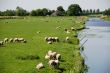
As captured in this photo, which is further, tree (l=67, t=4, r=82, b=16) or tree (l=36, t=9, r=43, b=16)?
tree (l=67, t=4, r=82, b=16)

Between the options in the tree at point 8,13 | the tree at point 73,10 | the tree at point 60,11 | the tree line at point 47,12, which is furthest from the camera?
the tree at point 73,10

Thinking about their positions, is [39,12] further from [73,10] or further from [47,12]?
[73,10]

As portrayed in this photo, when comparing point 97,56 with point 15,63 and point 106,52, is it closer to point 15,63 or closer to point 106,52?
point 106,52

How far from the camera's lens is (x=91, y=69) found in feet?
63.7

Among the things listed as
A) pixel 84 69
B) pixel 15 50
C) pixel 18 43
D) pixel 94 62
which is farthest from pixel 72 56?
pixel 18 43

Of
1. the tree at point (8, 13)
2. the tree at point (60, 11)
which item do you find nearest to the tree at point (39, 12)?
the tree at point (60, 11)

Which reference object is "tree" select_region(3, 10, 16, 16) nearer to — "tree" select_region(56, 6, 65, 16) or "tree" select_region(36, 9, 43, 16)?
"tree" select_region(36, 9, 43, 16)

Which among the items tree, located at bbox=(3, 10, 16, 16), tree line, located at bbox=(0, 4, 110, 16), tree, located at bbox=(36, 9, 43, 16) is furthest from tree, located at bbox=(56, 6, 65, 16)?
tree, located at bbox=(3, 10, 16, 16)

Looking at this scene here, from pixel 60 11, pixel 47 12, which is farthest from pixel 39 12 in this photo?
pixel 60 11

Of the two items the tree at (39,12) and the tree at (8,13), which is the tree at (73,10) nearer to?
the tree at (39,12)

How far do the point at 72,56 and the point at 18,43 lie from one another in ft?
26.5

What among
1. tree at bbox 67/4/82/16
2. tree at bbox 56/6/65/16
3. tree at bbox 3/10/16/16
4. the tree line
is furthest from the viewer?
tree at bbox 67/4/82/16

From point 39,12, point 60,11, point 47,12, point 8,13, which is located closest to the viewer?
point 8,13

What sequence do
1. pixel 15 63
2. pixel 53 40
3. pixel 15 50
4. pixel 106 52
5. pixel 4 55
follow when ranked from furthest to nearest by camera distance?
pixel 53 40 → pixel 106 52 → pixel 15 50 → pixel 4 55 → pixel 15 63
